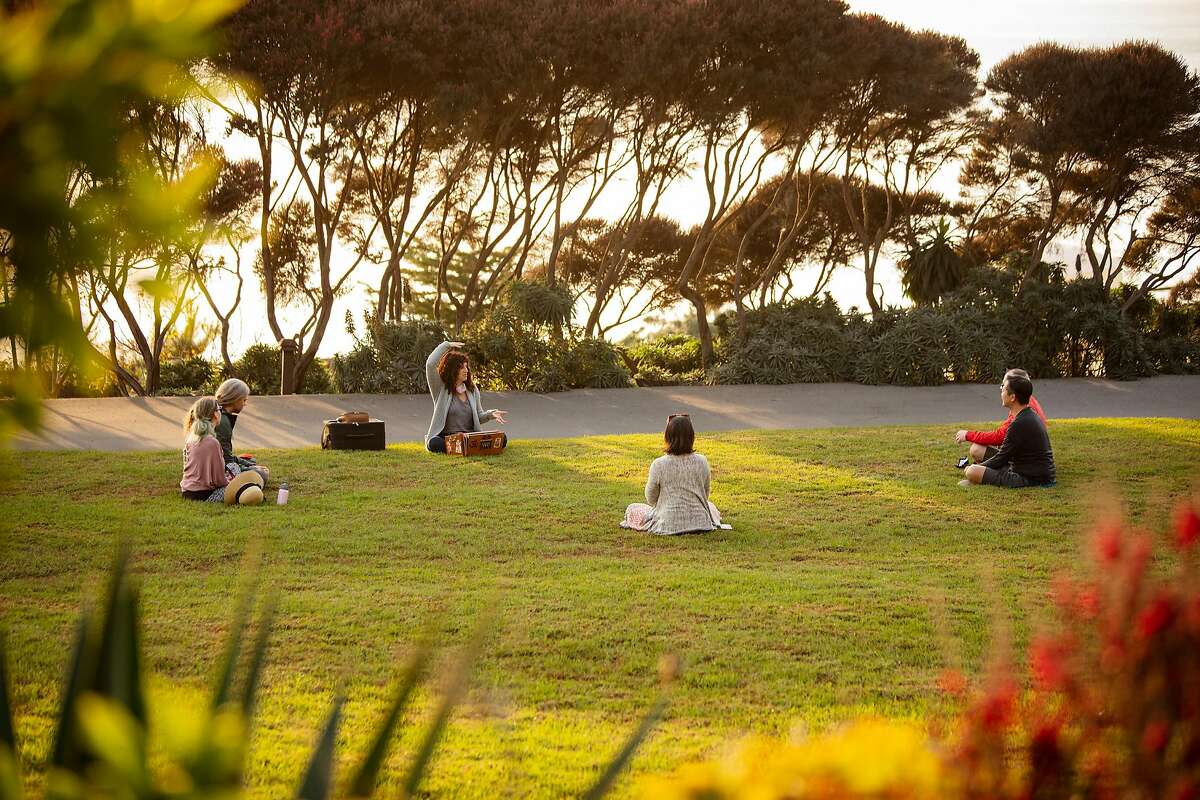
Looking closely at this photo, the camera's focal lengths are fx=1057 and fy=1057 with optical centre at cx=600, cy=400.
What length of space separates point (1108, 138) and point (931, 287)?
5.06 m

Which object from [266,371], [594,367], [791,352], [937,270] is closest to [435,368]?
[594,367]

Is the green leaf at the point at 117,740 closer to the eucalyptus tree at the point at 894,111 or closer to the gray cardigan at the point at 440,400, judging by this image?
the gray cardigan at the point at 440,400

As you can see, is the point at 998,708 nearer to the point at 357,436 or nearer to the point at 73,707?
the point at 73,707

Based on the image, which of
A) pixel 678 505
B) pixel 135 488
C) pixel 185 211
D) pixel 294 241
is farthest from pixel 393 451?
pixel 294 241

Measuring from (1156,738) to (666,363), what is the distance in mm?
21627

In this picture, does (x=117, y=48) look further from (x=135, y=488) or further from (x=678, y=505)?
(x=135, y=488)

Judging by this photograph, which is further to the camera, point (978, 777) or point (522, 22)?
point (522, 22)

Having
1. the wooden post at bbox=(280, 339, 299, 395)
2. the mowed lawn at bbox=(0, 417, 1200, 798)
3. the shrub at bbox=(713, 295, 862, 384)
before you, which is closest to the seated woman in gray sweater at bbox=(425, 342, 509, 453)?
the mowed lawn at bbox=(0, 417, 1200, 798)

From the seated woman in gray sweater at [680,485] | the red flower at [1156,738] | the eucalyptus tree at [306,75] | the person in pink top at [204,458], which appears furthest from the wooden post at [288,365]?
the red flower at [1156,738]

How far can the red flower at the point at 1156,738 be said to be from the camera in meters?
1.26

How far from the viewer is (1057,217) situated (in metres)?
28.0

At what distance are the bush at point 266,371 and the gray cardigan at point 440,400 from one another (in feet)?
27.3

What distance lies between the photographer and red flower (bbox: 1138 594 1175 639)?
4.34ft

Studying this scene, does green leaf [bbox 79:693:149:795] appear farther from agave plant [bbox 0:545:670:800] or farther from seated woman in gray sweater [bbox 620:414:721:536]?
seated woman in gray sweater [bbox 620:414:721:536]
